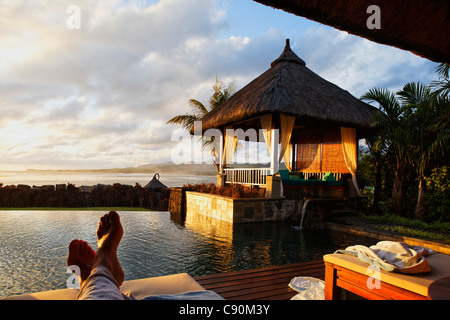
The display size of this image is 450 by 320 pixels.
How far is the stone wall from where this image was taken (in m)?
6.82

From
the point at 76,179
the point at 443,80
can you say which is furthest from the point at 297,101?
the point at 76,179

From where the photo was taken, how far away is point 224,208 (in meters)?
7.21

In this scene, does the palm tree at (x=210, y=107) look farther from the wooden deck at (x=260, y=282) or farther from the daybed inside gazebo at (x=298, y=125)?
the wooden deck at (x=260, y=282)

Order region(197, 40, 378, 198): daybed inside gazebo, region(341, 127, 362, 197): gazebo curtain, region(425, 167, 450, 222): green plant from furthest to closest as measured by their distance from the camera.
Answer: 1. region(341, 127, 362, 197): gazebo curtain
2. region(197, 40, 378, 198): daybed inside gazebo
3. region(425, 167, 450, 222): green plant

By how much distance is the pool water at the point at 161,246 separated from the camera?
11.3 feet

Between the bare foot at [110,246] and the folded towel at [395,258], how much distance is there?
5.43ft

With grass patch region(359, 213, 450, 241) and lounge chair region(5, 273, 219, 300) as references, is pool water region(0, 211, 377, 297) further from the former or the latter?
lounge chair region(5, 273, 219, 300)

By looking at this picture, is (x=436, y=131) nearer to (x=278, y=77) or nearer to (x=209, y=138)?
(x=278, y=77)

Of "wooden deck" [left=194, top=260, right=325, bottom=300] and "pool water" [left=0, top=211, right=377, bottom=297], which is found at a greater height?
"wooden deck" [left=194, top=260, right=325, bottom=300]

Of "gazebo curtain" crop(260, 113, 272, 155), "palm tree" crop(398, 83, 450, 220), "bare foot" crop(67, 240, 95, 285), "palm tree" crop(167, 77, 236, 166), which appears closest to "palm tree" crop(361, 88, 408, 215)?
"palm tree" crop(398, 83, 450, 220)

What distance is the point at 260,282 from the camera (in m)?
2.68

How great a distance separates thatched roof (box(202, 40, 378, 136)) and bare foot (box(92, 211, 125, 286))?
5.81 m

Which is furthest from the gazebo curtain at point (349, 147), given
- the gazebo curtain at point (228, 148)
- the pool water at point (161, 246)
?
the gazebo curtain at point (228, 148)
